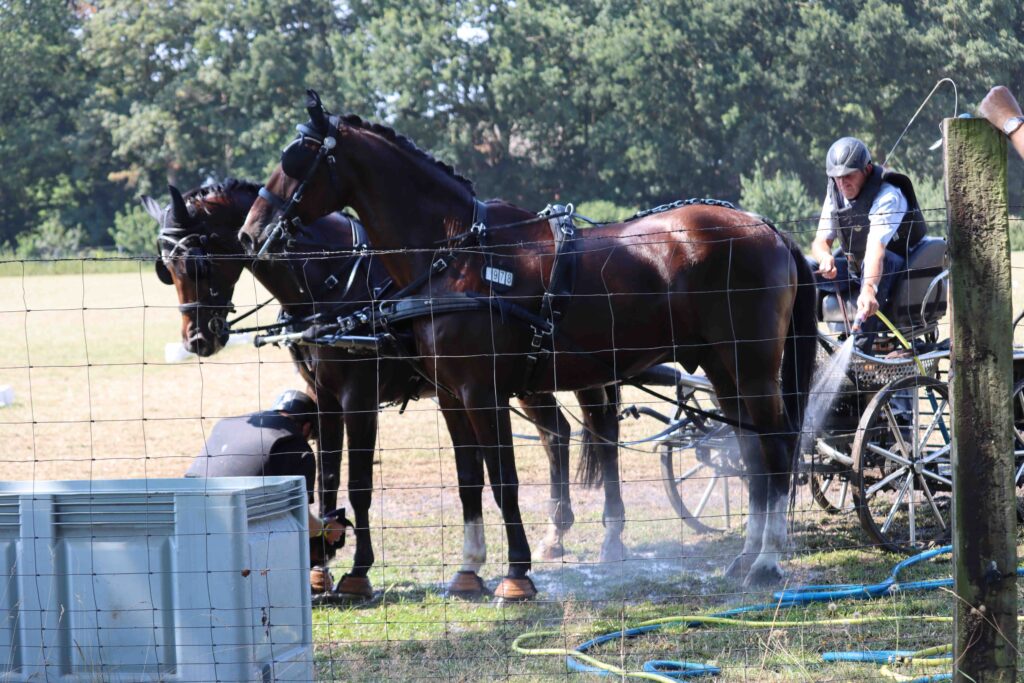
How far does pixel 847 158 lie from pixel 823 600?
7.74 feet

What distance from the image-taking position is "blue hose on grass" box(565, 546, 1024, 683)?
3834 millimetres

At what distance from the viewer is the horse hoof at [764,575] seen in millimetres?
5344

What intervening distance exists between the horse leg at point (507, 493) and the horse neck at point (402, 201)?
73 cm

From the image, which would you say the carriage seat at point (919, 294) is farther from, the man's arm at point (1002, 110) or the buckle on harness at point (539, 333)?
the man's arm at point (1002, 110)

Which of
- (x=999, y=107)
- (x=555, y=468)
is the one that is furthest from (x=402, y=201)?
(x=999, y=107)

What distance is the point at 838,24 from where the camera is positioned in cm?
3050

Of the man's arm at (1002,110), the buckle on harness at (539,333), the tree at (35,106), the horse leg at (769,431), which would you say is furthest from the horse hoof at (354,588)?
the tree at (35,106)

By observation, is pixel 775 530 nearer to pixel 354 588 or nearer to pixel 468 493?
pixel 468 493

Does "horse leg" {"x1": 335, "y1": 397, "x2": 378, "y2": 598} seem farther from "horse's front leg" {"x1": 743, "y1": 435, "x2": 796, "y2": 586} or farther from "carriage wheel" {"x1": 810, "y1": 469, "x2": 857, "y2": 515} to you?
"carriage wheel" {"x1": 810, "y1": 469, "x2": 857, "y2": 515}

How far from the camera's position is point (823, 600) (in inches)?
192

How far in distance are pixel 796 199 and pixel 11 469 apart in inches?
1059

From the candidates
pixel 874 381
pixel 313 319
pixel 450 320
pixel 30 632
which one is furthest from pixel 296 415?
pixel 874 381

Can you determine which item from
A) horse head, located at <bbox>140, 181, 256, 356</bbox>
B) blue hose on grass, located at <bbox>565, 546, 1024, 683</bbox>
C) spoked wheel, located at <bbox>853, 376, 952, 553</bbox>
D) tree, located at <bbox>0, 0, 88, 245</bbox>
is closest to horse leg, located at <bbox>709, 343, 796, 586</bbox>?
spoked wheel, located at <bbox>853, 376, 952, 553</bbox>

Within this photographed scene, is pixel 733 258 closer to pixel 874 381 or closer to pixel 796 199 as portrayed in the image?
pixel 874 381
